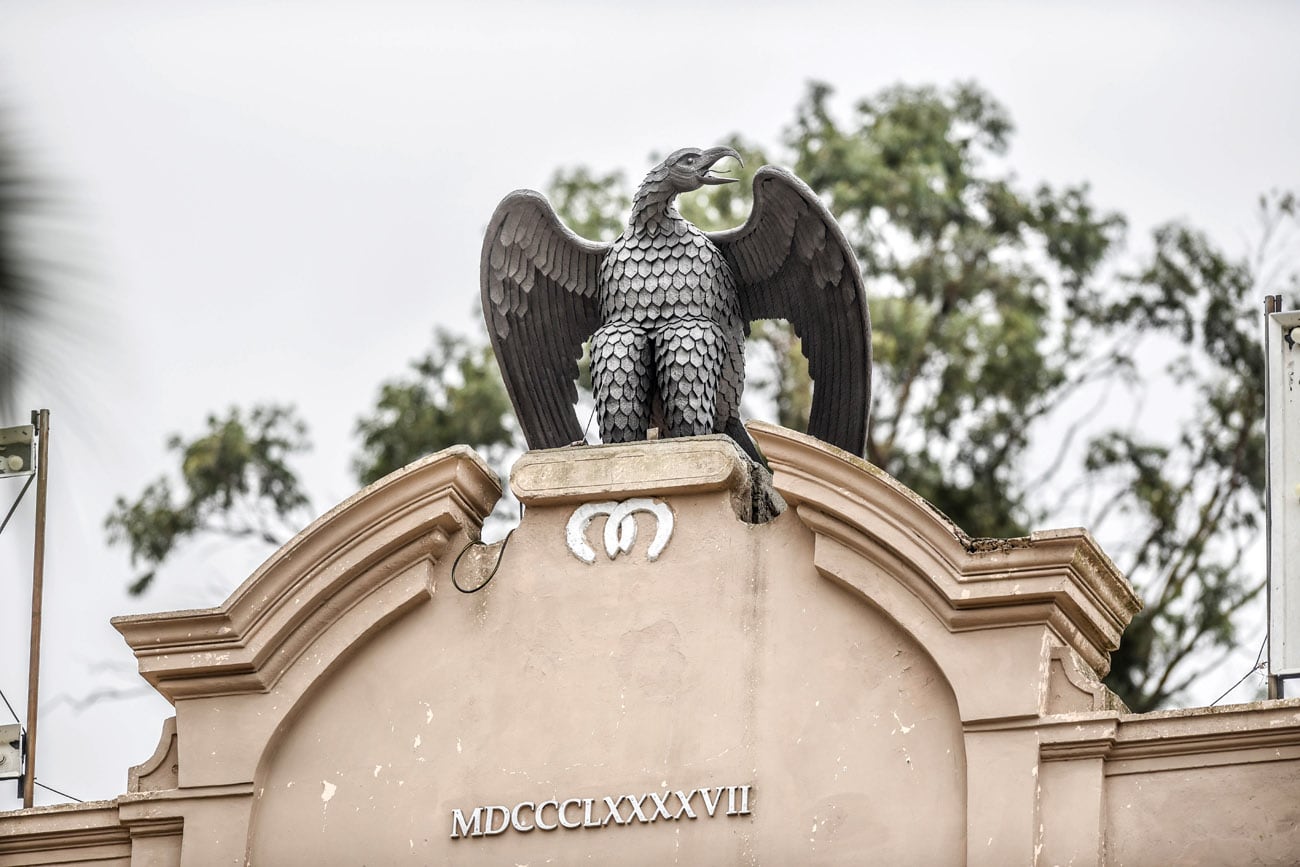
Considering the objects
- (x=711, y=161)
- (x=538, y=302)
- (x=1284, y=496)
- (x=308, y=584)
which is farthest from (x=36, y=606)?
(x=1284, y=496)

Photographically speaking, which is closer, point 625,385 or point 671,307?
point 625,385

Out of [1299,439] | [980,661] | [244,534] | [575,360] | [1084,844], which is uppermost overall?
[244,534]

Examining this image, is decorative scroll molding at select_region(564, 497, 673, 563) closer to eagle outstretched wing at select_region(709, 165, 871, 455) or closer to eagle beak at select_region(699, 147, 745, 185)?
eagle outstretched wing at select_region(709, 165, 871, 455)

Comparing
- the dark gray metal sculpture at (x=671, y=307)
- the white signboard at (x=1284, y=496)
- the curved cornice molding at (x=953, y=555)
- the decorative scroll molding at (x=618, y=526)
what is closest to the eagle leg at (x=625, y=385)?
the dark gray metal sculpture at (x=671, y=307)

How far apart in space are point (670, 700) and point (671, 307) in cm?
181

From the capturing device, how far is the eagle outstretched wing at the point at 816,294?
1094cm

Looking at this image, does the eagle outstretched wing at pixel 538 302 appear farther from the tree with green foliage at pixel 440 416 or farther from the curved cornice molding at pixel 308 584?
the tree with green foliage at pixel 440 416

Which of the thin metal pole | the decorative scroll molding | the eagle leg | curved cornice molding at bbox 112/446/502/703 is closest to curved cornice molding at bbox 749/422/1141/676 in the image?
the decorative scroll molding

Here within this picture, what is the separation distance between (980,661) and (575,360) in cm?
283

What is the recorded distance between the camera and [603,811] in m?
9.77

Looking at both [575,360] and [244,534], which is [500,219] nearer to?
[575,360]

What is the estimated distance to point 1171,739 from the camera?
30.1 ft

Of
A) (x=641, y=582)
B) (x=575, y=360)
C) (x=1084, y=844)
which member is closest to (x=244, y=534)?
(x=575, y=360)

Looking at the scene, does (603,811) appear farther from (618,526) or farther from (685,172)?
(685,172)
